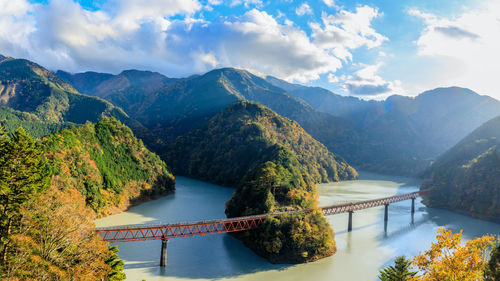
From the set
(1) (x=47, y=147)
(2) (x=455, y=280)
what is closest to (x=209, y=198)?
(1) (x=47, y=147)

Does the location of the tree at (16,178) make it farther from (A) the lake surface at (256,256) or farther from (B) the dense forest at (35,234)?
(A) the lake surface at (256,256)

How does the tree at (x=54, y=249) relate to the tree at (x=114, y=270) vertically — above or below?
above

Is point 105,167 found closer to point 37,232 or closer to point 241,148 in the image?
point 37,232

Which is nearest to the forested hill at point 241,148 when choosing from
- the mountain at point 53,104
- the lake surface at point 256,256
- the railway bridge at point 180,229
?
the lake surface at point 256,256

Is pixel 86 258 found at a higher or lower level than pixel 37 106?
lower

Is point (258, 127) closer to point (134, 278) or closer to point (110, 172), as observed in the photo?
point (110, 172)

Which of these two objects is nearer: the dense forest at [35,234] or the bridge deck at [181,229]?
the dense forest at [35,234]
